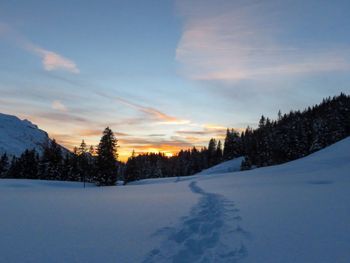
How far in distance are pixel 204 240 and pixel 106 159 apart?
4860 centimetres

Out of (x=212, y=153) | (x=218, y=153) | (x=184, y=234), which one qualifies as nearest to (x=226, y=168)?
(x=218, y=153)

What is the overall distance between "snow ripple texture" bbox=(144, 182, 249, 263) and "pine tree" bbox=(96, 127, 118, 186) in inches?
1784

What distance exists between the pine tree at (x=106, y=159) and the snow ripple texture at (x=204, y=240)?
149 feet

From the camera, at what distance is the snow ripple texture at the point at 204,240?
623cm

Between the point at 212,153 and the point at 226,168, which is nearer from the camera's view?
the point at 226,168

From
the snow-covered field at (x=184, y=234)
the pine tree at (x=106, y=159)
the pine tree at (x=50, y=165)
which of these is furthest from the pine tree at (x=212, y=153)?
the snow-covered field at (x=184, y=234)

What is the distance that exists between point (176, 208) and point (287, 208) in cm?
409

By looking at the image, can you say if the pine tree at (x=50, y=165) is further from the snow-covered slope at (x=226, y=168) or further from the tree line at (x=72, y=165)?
the snow-covered slope at (x=226, y=168)

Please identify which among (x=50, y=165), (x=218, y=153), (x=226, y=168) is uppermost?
(x=218, y=153)

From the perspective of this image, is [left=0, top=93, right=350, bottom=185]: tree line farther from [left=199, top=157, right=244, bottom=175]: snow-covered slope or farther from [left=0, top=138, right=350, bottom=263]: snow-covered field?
[left=0, top=138, right=350, bottom=263]: snow-covered field

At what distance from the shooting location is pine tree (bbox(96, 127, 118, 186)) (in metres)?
54.2

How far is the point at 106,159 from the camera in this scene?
178ft

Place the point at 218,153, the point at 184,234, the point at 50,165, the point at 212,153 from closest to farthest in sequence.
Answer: the point at 184,234
the point at 50,165
the point at 218,153
the point at 212,153

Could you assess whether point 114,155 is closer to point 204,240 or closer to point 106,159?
point 106,159
